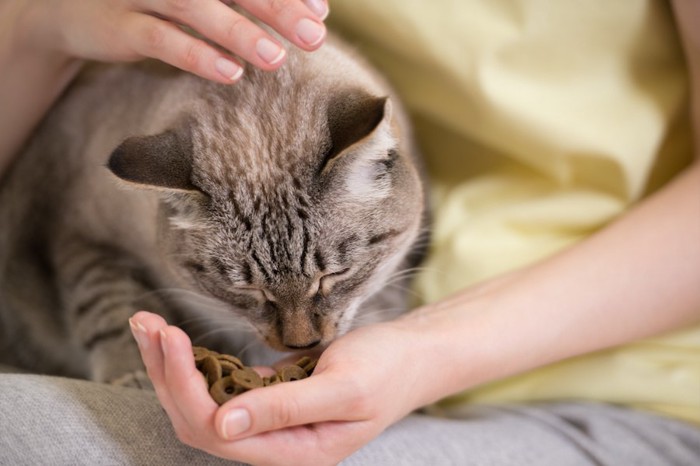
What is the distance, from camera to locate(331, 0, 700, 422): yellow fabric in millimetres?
1656

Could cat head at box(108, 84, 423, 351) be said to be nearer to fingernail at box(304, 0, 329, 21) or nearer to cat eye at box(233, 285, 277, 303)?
cat eye at box(233, 285, 277, 303)

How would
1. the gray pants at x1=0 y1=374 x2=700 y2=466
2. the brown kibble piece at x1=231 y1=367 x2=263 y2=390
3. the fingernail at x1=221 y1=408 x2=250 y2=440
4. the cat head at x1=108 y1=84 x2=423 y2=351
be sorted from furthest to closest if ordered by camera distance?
the cat head at x1=108 y1=84 x2=423 y2=351 < the gray pants at x1=0 y1=374 x2=700 y2=466 < the brown kibble piece at x1=231 y1=367 x2=263 y2=390 < the fingernail at x1=221 y1=408 x2=250 y2=440

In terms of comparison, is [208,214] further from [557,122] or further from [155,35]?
[557,122]

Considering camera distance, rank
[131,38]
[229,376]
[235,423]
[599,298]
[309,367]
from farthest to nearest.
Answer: [599,298]
[131,38]
[309,367]
[229,376]
[235,423]

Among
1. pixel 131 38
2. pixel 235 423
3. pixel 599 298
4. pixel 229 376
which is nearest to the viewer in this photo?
pixel 235 423

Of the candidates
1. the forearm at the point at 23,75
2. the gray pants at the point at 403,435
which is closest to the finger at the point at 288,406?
the gray pants at the point at 403,435

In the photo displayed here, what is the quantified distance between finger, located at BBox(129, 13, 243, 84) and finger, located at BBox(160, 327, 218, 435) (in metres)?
0.52

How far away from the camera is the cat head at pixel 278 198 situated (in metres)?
1.38

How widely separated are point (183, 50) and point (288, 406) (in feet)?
2.26

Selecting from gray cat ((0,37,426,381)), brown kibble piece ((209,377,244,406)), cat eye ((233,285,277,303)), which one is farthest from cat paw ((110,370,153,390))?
brown kibble piece ((209,377,244,406))

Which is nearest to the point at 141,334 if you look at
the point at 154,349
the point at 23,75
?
the point at 154,349

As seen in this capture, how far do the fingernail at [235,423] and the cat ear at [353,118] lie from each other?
0.51 m

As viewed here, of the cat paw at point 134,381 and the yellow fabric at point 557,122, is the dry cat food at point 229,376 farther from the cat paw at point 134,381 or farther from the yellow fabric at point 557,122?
the yellow fabric at point 557,122

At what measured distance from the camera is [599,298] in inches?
62.5
